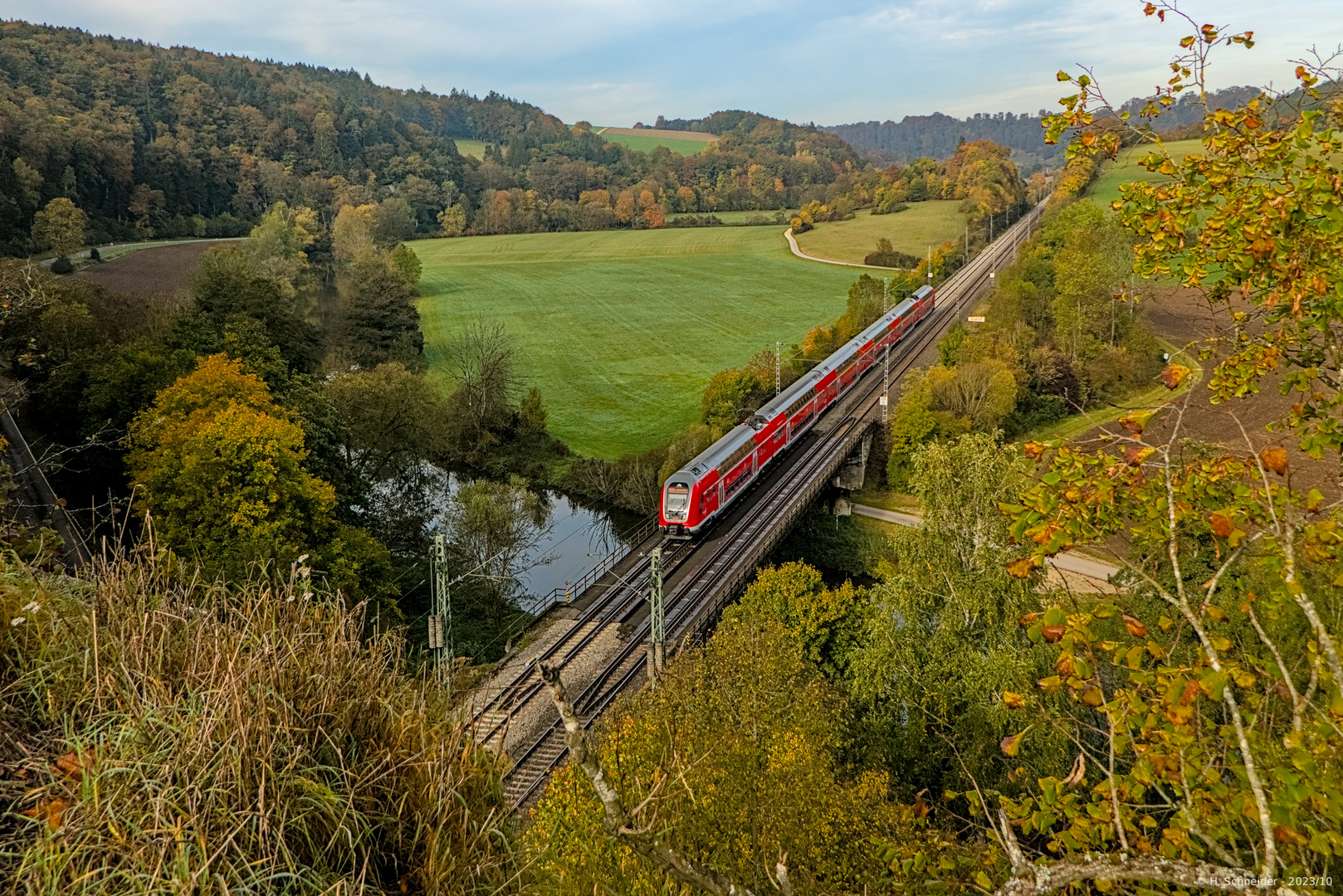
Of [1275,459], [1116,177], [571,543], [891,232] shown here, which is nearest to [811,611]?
[571,543]

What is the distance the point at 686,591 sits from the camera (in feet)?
103

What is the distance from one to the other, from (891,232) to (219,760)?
119637mm

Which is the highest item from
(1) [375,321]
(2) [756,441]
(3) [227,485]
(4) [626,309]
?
(3) [227,485]

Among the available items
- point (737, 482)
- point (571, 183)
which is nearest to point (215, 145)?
point (571, 183)

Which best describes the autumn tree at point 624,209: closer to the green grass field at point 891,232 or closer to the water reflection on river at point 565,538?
the green grass field at point 891,232

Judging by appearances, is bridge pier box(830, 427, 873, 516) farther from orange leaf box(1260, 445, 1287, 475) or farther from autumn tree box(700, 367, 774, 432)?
orange leaf box(1260, 445, 1287, 475)

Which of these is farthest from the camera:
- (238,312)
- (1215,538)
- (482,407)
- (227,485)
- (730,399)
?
(482,407)

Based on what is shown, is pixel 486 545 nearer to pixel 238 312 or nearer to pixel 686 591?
pixel 686 591

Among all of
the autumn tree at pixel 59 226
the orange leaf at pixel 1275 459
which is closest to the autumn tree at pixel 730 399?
the orange leaf at pixel 1275 459

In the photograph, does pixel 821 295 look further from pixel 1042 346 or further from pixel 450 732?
pixel 450 732

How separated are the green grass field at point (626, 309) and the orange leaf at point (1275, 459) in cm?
4849

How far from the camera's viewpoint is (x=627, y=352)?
243ft

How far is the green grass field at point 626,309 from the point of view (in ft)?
203

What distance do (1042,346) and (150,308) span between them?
177ft
